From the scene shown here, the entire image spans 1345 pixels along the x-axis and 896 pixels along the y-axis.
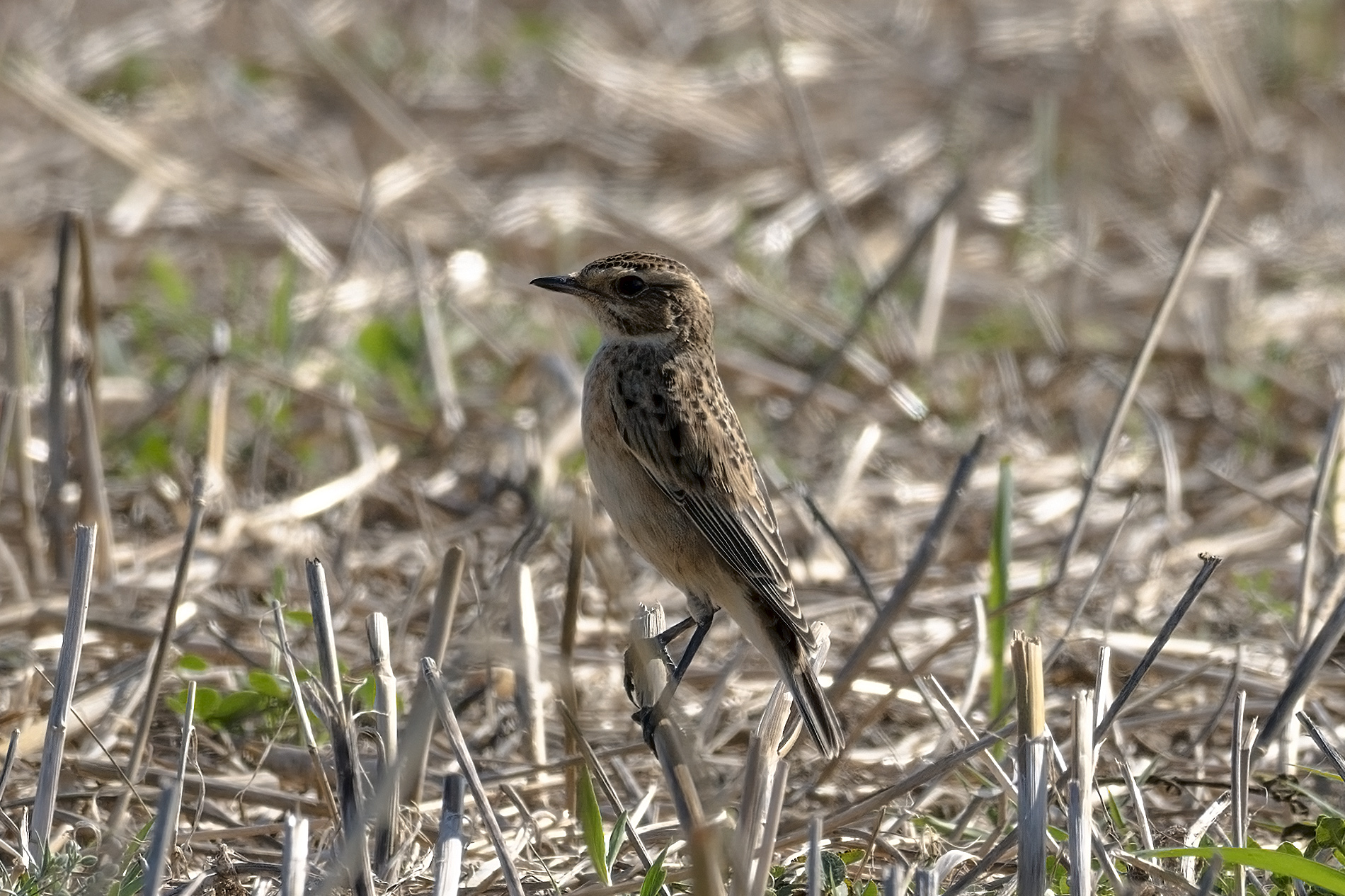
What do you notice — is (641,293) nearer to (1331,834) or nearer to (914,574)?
(914,574)

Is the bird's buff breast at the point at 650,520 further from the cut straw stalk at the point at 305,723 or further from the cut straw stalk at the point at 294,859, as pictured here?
the cut straw stalk at the point at 294,859

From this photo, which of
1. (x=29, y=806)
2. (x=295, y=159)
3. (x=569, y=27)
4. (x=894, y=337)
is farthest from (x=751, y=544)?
(x=569, y=27)

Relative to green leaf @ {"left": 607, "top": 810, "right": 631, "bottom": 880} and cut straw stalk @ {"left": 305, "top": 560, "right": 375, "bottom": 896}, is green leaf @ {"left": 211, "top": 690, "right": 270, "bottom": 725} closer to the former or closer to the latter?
cut straw stalk @ {"left": 305, "top": 560, "right": 375, "bottom": 896}

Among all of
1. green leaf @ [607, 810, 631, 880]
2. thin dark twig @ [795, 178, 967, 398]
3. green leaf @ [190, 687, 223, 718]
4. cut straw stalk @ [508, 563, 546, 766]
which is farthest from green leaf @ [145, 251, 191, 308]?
green leaf @ [607, 810, 631, 880]

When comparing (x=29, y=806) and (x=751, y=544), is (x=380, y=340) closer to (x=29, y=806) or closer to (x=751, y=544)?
(x=751, y=544)

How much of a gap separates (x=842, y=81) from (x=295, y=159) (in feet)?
14.4

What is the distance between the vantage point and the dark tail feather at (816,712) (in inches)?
178

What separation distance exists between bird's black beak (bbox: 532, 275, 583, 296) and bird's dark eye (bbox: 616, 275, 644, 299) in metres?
0.14

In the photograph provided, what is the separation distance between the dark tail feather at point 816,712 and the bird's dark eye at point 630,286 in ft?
5.63

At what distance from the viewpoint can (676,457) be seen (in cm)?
557

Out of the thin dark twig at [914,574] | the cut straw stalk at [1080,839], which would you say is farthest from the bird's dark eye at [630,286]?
the cut straw stalk at [1080,839]

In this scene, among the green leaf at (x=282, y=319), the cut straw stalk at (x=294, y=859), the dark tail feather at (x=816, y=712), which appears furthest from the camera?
the green leaf at (x=282, y=319)

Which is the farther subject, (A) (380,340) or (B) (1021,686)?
(A) (380,340)

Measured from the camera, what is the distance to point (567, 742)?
16.8 ft
